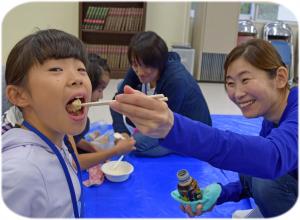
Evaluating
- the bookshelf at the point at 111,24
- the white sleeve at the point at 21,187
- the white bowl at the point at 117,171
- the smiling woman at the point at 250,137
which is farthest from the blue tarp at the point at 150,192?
the bookshelf at the point at 111,24

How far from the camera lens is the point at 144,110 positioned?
2.32ft

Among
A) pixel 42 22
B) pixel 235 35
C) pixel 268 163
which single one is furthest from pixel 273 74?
pixel 42 22

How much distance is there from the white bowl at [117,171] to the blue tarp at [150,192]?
1.1 inches

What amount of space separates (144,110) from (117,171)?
43.5 inches

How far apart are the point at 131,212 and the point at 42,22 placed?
10.9ft

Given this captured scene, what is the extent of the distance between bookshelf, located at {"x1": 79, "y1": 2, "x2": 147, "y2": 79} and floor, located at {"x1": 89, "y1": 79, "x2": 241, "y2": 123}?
1.01 ft

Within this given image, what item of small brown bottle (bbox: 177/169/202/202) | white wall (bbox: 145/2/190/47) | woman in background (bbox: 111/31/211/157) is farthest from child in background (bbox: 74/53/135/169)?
white wall (bbox: 145/2/190/47)

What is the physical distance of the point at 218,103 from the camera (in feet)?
11.2

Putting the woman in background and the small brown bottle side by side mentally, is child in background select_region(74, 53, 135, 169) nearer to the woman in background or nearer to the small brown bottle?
the woman in background

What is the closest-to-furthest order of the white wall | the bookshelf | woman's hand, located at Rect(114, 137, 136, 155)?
woman's hand, located at Rect(114, 137, 136, 155) < the bookshelf < the white wall

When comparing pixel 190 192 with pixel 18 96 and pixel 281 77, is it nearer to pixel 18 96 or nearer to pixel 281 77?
pixel 281 77

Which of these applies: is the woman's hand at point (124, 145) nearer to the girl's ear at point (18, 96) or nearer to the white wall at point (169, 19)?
the girl's ear at point (18, 96)

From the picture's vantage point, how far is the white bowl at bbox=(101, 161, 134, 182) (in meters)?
1.70

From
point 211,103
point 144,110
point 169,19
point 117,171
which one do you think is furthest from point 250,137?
point 169,19
